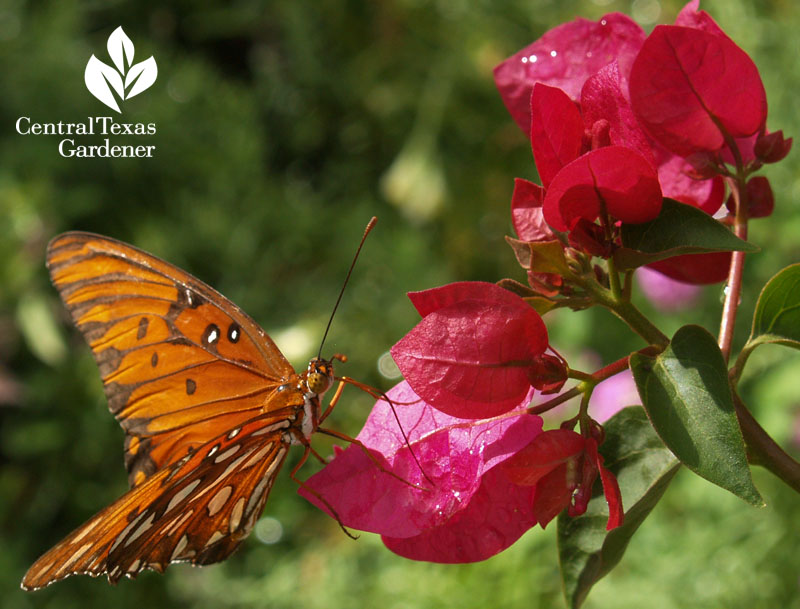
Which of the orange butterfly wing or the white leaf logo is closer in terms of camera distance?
the orange butterfly wing

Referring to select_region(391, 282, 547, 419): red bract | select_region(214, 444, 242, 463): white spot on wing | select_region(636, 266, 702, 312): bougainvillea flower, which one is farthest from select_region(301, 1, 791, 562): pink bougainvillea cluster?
select_region(636, 266, 702, 312): bougainvillea flower

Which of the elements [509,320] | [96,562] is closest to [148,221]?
[96,562]

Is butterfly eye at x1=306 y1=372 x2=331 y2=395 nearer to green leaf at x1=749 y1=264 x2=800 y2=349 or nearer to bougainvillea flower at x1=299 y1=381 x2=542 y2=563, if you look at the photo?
bougainvillea flower at x1=299 y1=381 x2=542 y2=563

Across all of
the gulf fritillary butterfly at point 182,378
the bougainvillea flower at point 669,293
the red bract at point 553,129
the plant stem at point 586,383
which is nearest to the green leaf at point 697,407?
the plant stem at point 586,383

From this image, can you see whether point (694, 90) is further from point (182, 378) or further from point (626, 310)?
point (182, 378)

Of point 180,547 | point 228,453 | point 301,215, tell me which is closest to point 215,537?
point 180,547

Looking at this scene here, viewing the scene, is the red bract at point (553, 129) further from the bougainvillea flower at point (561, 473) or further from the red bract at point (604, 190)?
the bougainvillea flower at point (561, 473)

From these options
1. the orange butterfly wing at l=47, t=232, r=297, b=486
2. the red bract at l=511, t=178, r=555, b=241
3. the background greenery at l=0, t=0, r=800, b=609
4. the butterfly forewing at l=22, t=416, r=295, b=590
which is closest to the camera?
the red bract at l=511, t=178, r=555, b=241

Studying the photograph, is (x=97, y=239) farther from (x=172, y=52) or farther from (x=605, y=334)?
(x=172, y=52)
